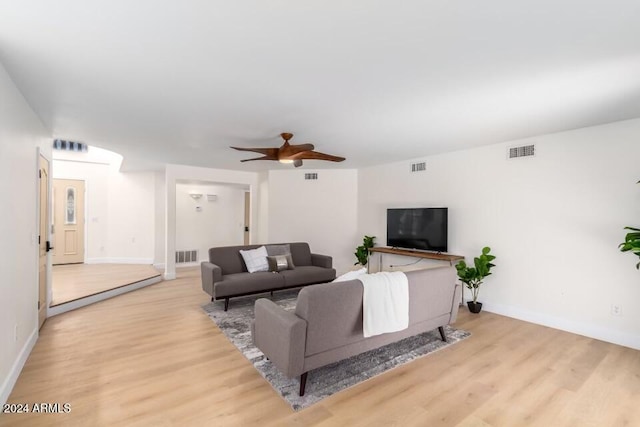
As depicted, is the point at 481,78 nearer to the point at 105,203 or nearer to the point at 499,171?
the point at 499,171

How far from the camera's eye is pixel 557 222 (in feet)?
12.0

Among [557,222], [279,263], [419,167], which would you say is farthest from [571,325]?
[279,263]

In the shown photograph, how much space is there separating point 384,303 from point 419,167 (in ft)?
11.1

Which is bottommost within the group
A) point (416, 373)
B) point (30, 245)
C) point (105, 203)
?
point (416, 373)

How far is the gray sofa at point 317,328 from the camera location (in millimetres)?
2172

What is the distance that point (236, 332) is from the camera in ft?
11.1

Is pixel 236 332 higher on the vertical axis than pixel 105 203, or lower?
lower

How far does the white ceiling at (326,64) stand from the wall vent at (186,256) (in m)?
4.26

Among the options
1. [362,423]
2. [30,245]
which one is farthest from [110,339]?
[362,423]

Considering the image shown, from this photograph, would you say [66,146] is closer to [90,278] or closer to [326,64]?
[90,278]

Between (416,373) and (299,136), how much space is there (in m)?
3.06

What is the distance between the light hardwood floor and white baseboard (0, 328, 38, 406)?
0.19ft

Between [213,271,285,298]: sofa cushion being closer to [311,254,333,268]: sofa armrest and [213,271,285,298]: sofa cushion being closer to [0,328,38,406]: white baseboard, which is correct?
[311,254,333,268]: sofa armrest

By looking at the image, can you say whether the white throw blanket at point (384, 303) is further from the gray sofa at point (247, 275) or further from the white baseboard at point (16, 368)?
the white baseboard at point (16, 368)
